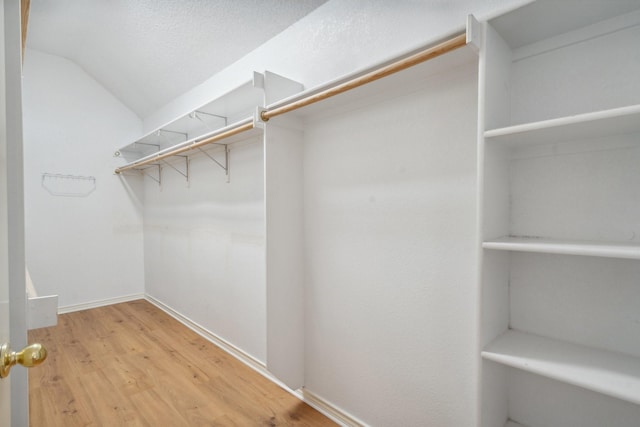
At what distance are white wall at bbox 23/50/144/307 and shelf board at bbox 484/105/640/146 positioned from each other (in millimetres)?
4280

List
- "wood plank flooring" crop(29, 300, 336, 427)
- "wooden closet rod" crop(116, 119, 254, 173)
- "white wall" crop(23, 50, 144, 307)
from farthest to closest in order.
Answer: "white wall" crop(23, 50, 144, 307)
"wooden closet rod" crop(116, 119, 254, 173)
"wood plank flooring" crop(29, 300, 336, 427)

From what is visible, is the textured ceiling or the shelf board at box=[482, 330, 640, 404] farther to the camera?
the textured ceiling

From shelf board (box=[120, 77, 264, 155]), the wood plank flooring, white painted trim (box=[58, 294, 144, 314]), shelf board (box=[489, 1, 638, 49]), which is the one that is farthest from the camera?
white painted trim (box=[58, 294, 144, 314])

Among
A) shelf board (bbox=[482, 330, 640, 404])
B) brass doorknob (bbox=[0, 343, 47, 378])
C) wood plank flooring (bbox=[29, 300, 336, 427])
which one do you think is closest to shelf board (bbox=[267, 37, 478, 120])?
shelf board (bbox=[482, 330, 640, 404])

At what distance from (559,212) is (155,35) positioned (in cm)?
300

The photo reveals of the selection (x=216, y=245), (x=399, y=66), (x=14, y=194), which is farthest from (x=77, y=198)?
(x=399, y=66)

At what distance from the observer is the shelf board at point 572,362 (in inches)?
31.8

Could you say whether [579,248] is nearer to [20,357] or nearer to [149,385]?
[20,357]

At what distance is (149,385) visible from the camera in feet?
7.06

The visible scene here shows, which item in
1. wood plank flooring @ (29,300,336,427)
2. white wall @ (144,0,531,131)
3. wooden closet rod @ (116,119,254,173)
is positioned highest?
white wall @ (144,0,531,131)

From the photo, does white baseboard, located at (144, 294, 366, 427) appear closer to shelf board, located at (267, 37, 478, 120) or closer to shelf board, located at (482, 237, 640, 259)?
shelf board, located at (482, 237, 640, 259)

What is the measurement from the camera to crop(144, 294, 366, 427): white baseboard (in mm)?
1778

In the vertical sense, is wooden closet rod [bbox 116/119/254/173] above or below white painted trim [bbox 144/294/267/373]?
above

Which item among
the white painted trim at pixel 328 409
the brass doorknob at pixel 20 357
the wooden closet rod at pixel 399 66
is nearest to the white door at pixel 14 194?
the brass doorknob at pixel 20 357
